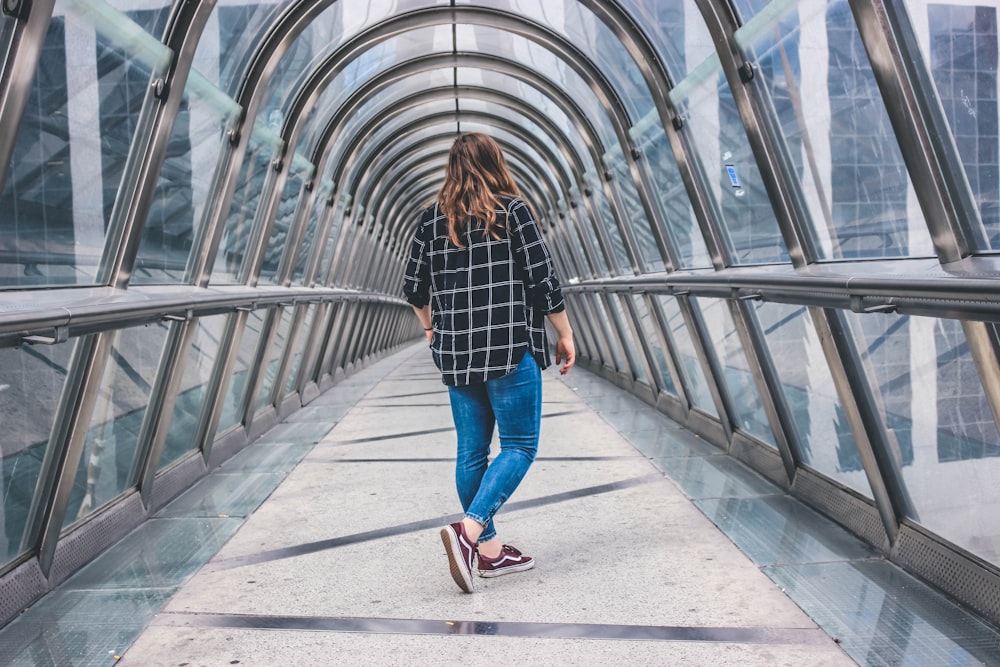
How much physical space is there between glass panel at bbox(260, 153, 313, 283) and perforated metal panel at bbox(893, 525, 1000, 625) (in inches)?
239

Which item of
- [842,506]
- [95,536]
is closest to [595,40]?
[842,506]

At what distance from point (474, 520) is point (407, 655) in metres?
0.69

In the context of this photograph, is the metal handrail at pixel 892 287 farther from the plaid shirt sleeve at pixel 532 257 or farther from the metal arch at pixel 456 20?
the metal arch at pixel 456 20

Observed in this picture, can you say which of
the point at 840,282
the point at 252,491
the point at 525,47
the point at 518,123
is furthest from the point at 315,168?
the point at 840,282

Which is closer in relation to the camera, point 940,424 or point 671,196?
point 940,424

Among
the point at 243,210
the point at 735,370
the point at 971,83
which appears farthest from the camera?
the point at 243,210

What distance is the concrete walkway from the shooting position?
2791mm

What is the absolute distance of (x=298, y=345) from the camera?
9.62 m

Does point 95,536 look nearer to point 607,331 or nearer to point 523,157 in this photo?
point 607,331

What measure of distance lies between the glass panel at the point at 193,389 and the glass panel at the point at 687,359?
11.4 ft

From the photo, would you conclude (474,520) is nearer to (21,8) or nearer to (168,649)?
(168,649)

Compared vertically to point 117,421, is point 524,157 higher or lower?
higher

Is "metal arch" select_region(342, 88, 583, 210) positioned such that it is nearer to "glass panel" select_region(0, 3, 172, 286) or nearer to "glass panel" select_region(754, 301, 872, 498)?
"glass panel" select_region(754, 301, 872, 498)

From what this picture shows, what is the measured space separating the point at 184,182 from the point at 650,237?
492 cm
